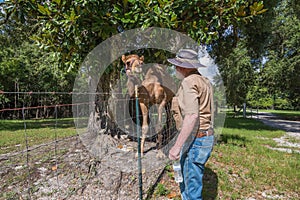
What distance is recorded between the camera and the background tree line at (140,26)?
321 cm

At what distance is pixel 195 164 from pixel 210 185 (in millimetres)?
1655

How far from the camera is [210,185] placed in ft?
11.7

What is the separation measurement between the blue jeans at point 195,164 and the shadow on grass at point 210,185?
1152 millimetres

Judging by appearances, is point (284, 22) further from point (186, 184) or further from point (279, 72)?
point (186, 184)

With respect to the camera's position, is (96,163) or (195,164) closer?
(195,164)

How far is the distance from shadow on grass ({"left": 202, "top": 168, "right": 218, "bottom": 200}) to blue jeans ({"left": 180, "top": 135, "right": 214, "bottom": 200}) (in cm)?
115

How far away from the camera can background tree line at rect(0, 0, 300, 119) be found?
3215 mm

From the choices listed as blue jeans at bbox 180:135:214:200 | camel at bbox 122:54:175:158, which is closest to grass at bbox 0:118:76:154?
camel at bbox 122:54:175:158

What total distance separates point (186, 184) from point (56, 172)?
2.08 m

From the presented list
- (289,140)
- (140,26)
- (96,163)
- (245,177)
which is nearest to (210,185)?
(245,177)

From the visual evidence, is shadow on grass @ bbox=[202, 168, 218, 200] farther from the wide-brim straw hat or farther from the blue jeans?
the wide-brim straw hat

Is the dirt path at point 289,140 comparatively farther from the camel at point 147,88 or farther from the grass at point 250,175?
the camel at point 147,88

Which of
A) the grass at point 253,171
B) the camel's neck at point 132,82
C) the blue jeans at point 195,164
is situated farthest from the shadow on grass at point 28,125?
the blue jeans at point 195,164

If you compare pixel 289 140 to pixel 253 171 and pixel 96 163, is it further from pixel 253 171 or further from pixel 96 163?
pixel 96 163
